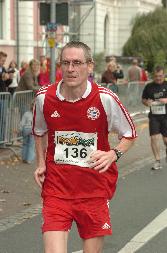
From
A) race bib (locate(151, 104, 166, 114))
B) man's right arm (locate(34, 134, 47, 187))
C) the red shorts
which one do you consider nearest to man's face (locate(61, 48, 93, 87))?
man's right arm (locate(34, 134, 47, 187))

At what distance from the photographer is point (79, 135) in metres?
4.45

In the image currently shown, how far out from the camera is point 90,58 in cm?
436

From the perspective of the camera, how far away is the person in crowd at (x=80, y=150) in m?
4.33

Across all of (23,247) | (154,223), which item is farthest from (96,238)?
(154,223)

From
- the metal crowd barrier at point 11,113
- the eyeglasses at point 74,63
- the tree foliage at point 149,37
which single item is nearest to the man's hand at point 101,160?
the eyeglasses at point 74,63

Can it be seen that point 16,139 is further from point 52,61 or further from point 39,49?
point 39,49

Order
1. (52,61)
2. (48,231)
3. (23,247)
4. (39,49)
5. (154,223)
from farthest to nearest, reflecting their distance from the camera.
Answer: (39,49), (52,61), (154,223), (23,247), (48,231)

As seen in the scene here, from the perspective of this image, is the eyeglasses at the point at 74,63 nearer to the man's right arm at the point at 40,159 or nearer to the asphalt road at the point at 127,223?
the man's right arm at the point at 40,159

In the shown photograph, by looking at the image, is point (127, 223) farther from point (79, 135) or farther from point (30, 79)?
point (30, 79)

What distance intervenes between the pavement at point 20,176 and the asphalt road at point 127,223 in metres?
0.20

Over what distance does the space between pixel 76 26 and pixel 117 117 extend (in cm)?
4351

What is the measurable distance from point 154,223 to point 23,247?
173cm

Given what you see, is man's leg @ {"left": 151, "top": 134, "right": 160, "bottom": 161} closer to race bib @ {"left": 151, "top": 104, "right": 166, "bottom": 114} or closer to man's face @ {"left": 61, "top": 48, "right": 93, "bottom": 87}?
race bib @ {"left": 151, "top": 104, "right": 166, "bottom": 114}

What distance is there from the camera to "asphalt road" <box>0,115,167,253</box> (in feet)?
20.9
